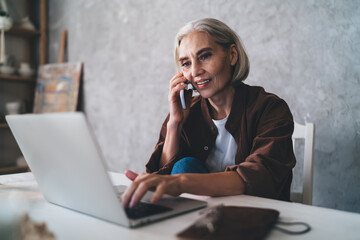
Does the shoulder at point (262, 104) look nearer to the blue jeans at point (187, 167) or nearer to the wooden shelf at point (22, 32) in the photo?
the blue jeans at point (187, 167)

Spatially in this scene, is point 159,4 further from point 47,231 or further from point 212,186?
point 47,231

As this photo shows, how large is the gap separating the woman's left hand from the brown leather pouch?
14cm

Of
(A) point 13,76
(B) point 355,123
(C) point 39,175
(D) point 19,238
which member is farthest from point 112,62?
(D) point 19,238

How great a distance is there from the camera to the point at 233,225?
534 mm

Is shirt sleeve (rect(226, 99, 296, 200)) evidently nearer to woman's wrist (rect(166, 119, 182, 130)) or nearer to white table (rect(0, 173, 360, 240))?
white table (rect(0, 173, 360, 240))

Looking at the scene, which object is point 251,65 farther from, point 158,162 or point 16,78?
point 16,78

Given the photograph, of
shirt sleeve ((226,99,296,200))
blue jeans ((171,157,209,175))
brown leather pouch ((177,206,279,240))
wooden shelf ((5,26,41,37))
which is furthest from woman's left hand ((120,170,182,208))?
wooden shelf ((5,26,41,37))

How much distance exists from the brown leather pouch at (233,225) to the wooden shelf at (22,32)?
11.5ft

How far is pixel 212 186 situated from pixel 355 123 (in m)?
1.25

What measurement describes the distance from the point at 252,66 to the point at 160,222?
1.73 metres

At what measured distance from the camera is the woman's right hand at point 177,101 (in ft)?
4.78

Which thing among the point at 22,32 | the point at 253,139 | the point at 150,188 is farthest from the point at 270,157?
the point at 22,32

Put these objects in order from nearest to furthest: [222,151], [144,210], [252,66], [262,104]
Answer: [144,210] < [262,104] < [222,151] < [252,66]

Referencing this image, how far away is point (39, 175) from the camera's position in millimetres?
762
